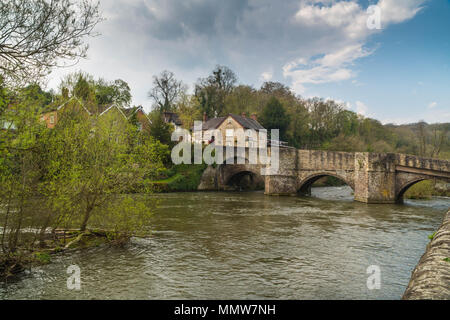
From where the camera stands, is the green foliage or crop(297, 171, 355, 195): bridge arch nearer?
the green foliage

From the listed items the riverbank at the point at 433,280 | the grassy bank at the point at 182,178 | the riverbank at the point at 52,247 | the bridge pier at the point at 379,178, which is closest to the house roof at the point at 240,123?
the grassy bank at the point at 182,178

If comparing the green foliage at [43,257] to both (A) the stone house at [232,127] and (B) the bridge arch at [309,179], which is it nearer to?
(B) the bridge arch at [309,179]

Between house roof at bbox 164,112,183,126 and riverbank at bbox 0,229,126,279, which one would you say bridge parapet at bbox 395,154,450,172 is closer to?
riverbank at bbox 0,229,126,279

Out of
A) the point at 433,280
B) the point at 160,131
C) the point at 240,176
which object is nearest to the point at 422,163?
the point at 240,176

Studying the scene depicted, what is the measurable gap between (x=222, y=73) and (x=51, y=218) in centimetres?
4775

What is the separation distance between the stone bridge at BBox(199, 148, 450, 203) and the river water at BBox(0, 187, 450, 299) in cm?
607

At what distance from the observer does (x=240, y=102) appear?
162 feet

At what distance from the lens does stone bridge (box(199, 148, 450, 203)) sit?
21.2 meters

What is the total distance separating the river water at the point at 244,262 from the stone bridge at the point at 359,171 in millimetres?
6072

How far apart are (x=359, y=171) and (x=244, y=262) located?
17071 millimetres

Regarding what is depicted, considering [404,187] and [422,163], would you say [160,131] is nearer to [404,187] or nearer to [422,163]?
[404,187]

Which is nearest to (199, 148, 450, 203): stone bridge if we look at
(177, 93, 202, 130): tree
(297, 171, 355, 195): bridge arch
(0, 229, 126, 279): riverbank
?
(297, 171, 355, 195): bridge arch

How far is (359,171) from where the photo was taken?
76.4ft

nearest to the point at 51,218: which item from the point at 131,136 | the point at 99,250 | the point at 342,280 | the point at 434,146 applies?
the point at 99,250
